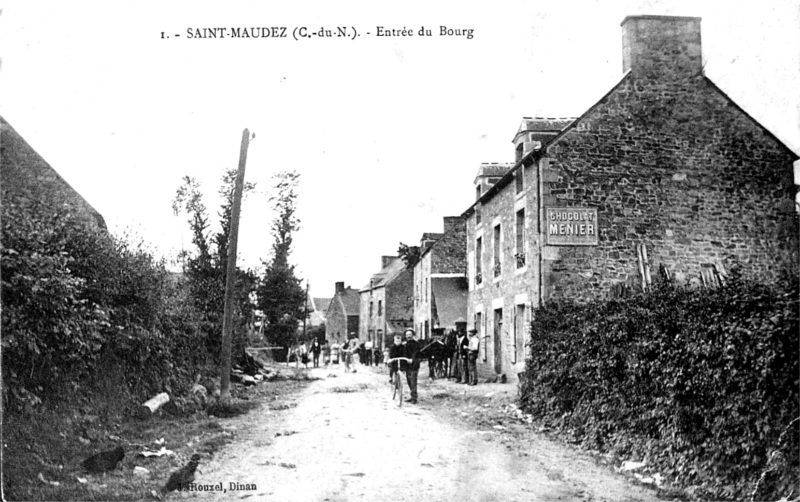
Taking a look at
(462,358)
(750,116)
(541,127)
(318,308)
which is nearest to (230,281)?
(462,358)

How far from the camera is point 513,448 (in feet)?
30.7

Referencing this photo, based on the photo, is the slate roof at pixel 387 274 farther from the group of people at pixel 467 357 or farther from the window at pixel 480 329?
the group of people at pixel 467 357

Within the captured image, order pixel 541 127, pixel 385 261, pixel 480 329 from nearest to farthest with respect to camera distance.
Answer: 1. pixel 541 127
2. pixel 480 329
3. pixel 385 261

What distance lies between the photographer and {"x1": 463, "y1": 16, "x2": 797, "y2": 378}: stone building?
15.6 m

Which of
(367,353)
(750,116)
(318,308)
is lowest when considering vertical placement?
(367,353)

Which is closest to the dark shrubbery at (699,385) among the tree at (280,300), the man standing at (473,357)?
the man standing at (473,357)

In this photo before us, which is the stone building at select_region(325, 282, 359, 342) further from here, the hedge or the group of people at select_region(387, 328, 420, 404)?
the hedge

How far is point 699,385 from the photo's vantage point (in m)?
6.62

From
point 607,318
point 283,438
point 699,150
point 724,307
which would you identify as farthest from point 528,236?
point 724,307

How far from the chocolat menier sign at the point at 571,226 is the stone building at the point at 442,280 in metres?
8.02

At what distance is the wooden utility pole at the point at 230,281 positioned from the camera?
14.2 metres

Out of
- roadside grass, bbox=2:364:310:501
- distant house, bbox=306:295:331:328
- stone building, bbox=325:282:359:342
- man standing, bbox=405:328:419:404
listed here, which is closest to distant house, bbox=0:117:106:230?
roadside grass, bbox=2:364:310:501

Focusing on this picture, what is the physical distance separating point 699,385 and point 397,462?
348cm

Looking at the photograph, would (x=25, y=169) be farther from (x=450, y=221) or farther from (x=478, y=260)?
(x=450, y=221)
